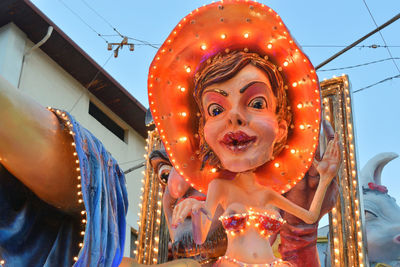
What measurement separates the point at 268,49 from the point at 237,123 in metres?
0.48

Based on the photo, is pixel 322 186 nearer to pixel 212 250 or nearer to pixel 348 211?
pixel 348 211

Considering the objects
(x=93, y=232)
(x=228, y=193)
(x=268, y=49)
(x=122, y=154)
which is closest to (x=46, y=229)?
(x=93, y=232)

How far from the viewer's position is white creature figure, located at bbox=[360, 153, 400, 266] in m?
6.34

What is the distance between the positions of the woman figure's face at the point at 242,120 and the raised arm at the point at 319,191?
23 centimetres

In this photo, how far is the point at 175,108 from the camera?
117 inches

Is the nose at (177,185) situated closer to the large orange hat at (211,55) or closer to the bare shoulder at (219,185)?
the large orange hat at (211,55)

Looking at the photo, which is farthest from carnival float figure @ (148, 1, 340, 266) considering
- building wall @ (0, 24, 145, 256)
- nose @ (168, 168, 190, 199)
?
building wall @ (0, 24, 145, 256)

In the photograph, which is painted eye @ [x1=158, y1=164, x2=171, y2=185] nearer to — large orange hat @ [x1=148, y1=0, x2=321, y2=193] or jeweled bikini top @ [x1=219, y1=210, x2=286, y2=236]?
large orange hat @ [x1=148, y1=0, x2=321, y2=193]

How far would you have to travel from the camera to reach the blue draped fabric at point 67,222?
2021 millimetres

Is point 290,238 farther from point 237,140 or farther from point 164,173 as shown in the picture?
point 164,173

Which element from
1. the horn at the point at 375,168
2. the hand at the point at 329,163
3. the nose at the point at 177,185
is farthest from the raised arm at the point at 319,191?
the horn at the point at 375,168

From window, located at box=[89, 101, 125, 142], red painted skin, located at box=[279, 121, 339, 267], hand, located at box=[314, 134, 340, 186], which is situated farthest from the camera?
window, located at box=[89, 101, 125, 142]

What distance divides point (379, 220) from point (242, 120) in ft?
15.0

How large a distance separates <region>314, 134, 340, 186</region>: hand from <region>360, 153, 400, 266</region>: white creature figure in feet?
10.7
